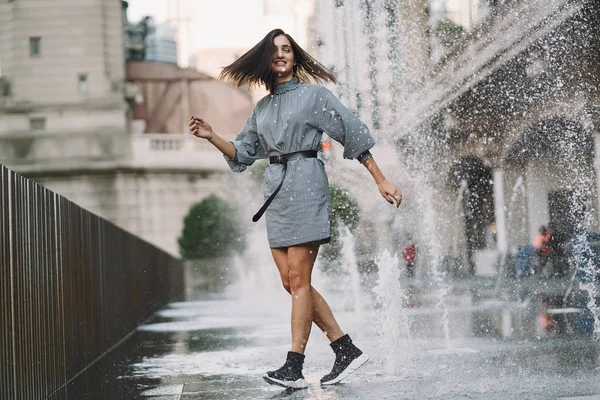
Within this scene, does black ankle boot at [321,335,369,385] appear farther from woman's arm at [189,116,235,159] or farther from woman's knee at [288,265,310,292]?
woman's arm at [189,116,235,159]

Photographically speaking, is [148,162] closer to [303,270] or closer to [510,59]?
[510,59]

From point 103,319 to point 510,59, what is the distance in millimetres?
12618

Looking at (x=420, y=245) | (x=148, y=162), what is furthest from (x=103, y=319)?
(x=148, y=162)

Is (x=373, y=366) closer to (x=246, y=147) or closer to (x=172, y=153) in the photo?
(x=246, y=147)

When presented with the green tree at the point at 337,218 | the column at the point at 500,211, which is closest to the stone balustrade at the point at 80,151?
the column at the point at 500,211

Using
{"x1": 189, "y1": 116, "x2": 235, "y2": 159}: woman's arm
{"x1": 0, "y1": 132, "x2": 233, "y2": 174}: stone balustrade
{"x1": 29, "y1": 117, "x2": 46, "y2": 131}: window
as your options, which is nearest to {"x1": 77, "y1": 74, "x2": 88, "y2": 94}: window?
{"x1": 0, "y1": 132, "x2": 233, "y2": 174}: stone balustrade

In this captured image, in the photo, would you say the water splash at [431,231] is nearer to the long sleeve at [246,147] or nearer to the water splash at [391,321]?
the water splash at [391,321]

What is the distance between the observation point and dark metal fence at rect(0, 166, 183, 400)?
4.84 metres

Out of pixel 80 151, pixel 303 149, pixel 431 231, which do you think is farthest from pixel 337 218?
pixel 80 151

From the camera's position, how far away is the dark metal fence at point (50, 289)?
4.84 meters

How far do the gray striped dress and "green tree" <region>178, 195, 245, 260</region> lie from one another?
125ft

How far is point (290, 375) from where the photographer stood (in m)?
5.23

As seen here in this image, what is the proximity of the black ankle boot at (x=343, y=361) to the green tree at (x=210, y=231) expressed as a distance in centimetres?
3817

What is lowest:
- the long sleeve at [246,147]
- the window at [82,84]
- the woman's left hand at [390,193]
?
the woman's left hand at [390,193]
